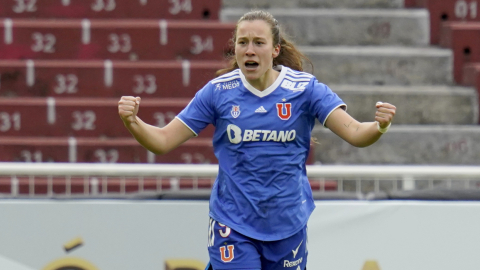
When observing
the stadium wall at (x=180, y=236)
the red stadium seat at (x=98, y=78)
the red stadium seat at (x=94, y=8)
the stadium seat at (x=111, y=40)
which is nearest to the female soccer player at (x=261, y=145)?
the stadium wall at (x=180, y=236)

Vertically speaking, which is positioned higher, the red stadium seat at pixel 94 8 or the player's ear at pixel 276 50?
the red stadium seat at pixel 94 8

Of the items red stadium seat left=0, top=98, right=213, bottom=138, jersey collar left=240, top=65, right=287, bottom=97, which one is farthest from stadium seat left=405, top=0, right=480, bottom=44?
jersey collar left=240, top=65, right=287, bottom=97

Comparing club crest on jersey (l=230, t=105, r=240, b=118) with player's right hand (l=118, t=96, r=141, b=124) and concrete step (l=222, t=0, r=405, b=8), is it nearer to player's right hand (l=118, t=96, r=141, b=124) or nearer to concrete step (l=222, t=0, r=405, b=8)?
player's right hand (l=118, t=96, r=141, b=124)

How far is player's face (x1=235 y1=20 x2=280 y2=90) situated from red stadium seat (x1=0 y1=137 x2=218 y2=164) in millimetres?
4351

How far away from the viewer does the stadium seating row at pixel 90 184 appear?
15.4 ft

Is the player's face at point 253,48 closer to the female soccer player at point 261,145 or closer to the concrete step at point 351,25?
the female soccer player at point 261,145

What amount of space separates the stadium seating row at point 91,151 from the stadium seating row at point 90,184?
7.58 feet

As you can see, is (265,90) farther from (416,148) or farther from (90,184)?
(416,148)

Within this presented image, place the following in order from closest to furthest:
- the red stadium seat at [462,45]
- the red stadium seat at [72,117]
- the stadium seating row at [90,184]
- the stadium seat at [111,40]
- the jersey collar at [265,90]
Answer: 1. the jersey collar at [265,90]
2. the stadium seating row at [90,184]
3. the red stadium seat at [72,117]
4. the stadium seat at [111,40]
5. the red stadium seat at [462,45]

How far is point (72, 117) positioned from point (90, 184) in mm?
3025

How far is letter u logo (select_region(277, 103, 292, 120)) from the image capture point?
3.23 metres

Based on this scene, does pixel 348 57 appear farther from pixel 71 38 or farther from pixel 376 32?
pixel 71 38

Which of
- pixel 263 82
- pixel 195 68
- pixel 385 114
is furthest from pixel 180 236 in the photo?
pixel 195 68

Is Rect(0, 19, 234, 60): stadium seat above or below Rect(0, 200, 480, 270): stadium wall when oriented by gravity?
above
